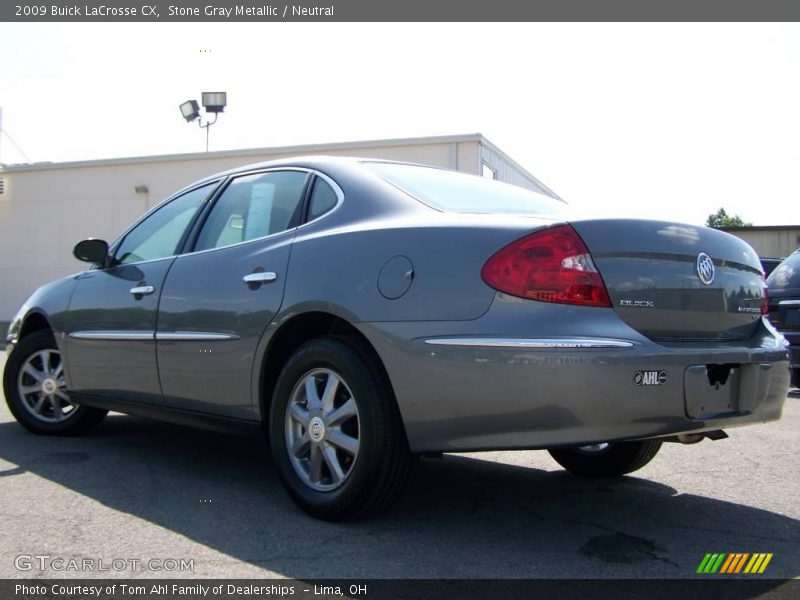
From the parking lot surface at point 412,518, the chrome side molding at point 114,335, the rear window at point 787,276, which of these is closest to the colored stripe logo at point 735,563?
the parking lot surface at point 412,518

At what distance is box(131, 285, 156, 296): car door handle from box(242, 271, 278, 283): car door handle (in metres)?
0.85

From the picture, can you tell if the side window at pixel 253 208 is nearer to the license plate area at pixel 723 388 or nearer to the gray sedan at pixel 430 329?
the gray sedan at pixel 430 329

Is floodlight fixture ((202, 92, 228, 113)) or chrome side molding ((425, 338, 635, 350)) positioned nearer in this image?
chrome side molding ((425, 338, 635, 350))

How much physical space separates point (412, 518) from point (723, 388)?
1364 millimetres

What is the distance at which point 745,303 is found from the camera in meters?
3.54

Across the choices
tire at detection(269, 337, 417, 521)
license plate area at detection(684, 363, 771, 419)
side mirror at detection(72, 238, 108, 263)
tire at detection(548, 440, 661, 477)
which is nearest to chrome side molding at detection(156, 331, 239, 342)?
tire at detection(269, 337, 417, 521)

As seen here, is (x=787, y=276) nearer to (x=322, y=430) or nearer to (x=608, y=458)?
(x=608, y=458)

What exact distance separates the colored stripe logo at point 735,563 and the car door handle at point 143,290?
300 cm

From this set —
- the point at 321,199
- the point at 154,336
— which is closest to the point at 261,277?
the point at 321,199

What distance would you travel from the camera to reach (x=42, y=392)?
5.58m

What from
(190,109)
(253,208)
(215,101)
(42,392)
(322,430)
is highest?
(215,101)

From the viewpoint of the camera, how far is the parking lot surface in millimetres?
3080

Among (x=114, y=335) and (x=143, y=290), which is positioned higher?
(x=143, y=290)

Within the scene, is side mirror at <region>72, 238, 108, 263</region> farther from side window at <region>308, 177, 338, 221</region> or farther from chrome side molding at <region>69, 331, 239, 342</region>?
side window at <region>308, 177, 338, 221</region>
